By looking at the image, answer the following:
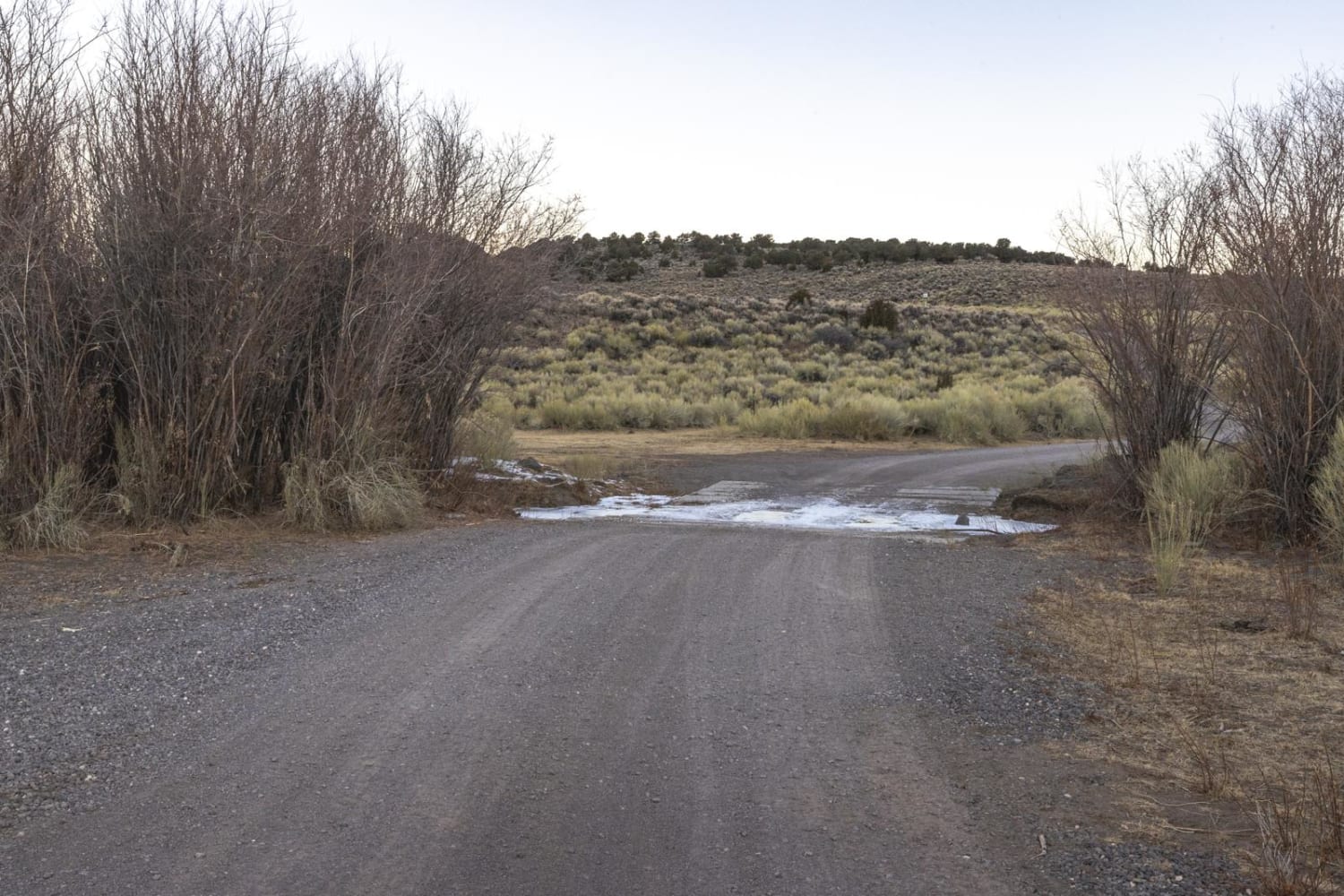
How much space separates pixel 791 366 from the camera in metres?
41.2

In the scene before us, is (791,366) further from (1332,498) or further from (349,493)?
(1332,498)

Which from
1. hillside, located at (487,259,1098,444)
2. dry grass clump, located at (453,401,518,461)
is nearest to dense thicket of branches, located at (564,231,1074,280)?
hillside, located at (487,259,1098,444)

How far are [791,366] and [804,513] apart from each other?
26503 millimetres

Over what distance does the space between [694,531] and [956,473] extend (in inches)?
350

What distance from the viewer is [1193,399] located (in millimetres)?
13375

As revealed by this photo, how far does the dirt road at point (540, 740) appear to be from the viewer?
3.98m

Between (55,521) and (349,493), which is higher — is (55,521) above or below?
below

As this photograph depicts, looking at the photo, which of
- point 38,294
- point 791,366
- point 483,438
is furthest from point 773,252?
point 38,294

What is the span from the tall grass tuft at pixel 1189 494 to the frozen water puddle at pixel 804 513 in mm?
1516

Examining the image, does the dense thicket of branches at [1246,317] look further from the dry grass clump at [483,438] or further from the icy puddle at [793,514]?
the dry grass clump at [483,438]

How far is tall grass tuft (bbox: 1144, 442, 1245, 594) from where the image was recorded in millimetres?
10883

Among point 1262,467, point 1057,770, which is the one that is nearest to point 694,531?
point 1262,467

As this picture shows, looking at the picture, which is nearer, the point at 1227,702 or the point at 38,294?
the point at 1227,702

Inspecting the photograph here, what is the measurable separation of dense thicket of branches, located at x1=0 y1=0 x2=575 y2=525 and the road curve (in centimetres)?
403
